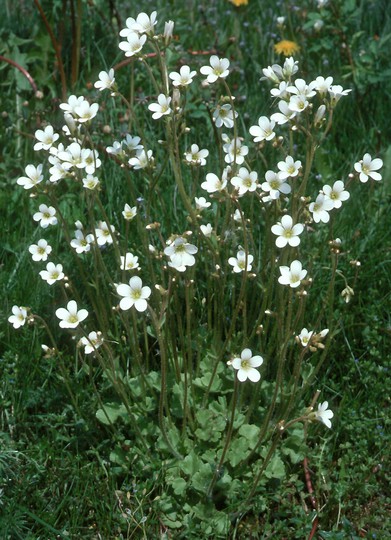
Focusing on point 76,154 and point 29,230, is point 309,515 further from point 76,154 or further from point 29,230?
point 29,230

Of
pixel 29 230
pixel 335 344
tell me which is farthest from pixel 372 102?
pixel 29 230

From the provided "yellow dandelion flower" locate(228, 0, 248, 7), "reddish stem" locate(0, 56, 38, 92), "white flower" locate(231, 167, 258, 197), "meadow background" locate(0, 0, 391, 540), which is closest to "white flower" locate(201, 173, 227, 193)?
"white flower" locate(231, 167, 258, 197)

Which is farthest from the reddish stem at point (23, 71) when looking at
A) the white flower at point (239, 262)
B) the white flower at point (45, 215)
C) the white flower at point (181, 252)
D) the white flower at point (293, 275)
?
the white flower at point (293, 275)

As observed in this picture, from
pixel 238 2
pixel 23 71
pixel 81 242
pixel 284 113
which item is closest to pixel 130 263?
pixel 81 242

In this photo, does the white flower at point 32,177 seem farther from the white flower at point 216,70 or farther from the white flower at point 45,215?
the white flower at point 216,70

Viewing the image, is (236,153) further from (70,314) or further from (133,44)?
(70,314)
